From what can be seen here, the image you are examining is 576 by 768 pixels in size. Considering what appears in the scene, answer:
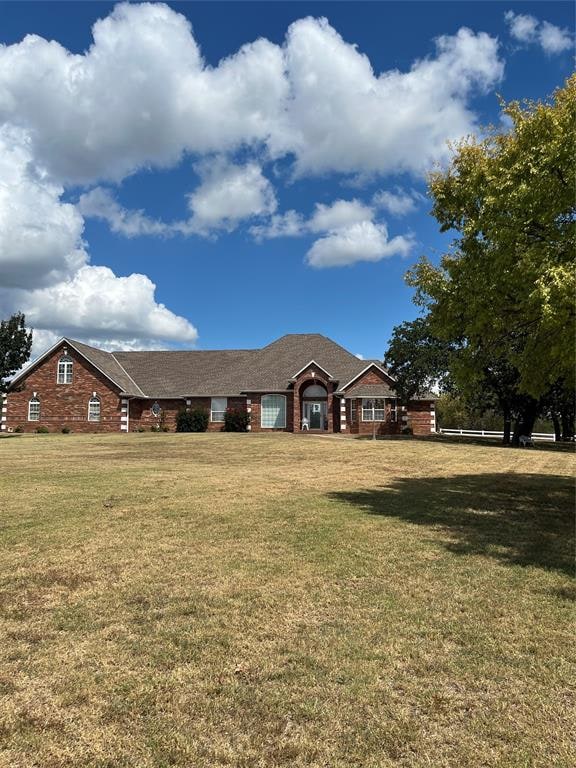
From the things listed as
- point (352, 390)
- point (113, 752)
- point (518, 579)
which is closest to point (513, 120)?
point (518, 579)

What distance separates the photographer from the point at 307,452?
25.8 metres

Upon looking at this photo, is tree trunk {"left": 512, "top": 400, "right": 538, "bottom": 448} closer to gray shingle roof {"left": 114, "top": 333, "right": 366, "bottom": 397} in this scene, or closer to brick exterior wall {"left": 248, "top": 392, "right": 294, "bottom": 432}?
gray shingle roof {"left": 114, "top": 333, "right": 366, "bottom": 397}

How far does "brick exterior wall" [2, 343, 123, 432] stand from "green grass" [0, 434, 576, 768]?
109ft

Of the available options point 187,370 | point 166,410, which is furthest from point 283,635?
point 187,370

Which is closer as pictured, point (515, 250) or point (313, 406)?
point (515, 250)

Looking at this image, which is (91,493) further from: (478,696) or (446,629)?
(478,696)

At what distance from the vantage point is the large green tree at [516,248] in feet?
36.9

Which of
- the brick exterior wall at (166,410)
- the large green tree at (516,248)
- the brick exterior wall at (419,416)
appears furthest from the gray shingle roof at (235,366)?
the large green tree at (516,248)

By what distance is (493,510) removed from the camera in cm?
1199

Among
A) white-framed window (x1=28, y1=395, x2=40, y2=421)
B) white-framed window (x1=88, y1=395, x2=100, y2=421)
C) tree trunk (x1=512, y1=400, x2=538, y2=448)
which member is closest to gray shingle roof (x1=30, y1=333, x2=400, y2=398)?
white-framed window (x1=88, y1=395, x2=100, y2=421)

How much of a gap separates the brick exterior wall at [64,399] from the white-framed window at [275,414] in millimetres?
11742

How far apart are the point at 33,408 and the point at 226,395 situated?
16.0 meters

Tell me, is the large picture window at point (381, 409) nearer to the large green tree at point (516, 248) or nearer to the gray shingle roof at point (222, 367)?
the gray shingle roof at point (222, 367)

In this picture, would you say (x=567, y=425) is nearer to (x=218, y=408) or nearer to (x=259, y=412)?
(x=259, y=412)
